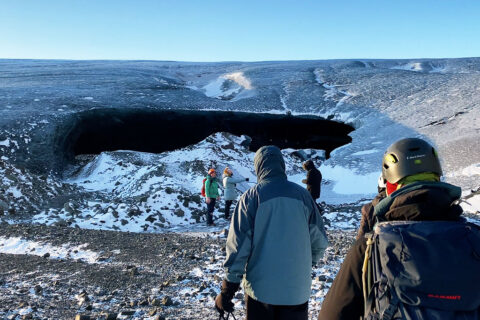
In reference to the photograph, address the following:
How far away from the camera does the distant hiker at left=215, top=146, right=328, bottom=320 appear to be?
2.99 metres

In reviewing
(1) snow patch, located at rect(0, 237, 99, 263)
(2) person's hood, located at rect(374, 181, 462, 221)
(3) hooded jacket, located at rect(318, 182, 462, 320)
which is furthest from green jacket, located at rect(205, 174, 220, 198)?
(2) person's hood, located at rect(374, 181, 462, 221)

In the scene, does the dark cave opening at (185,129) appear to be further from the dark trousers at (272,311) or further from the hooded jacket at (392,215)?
the hooded jacket at (392,215)

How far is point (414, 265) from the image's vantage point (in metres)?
1.57

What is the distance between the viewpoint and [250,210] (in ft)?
9.89

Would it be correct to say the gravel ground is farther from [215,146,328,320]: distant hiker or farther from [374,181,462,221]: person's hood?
[374,181,462,221]: person's hood

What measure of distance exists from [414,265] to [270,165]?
5.57ft

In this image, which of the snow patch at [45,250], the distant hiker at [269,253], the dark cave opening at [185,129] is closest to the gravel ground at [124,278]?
the snow patch at [45,250]

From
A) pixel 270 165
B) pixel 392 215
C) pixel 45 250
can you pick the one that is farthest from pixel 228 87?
pixel 392 215

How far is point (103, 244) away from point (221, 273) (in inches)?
139

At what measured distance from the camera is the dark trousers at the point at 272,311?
3.01 m

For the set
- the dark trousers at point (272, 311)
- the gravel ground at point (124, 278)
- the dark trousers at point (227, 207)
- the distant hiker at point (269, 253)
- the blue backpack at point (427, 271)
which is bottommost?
the dark trousers at point (227, 207)

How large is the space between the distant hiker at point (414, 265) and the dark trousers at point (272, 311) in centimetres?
119

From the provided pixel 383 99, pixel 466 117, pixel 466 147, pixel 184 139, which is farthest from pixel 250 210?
pixel 383 99

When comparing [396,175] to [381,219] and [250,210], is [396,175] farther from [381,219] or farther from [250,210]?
[250,210]
